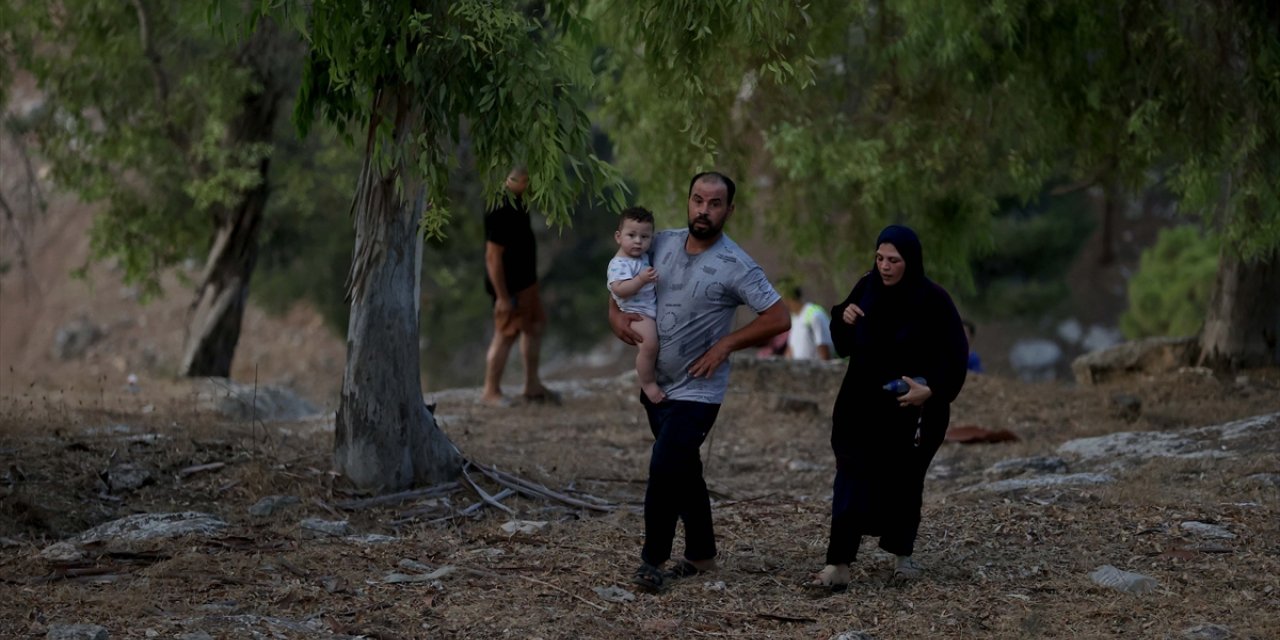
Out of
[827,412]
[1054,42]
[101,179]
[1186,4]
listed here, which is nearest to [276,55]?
[101,179]

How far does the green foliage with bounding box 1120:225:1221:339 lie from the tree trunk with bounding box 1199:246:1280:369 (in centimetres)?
1007

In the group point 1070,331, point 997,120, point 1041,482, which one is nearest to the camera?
point 1041,482

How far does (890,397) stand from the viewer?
6.34 metres

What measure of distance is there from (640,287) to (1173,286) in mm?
19858

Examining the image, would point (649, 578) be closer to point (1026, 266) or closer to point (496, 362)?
point (496, 362)

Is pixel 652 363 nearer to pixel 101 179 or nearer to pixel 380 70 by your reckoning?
pixel 380 70

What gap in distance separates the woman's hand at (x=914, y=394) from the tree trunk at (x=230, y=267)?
11.0 metres

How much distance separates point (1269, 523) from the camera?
754 centimetres

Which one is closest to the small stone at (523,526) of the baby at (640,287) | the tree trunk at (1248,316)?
the baby at (640,287)

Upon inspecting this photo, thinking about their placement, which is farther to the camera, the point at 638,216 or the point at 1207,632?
the point at 638,216

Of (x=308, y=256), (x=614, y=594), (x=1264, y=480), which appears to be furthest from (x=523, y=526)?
(x=308, y=256)

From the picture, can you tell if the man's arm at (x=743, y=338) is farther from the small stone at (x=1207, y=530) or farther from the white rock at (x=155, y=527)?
the small stone at (x=1207, y=530)

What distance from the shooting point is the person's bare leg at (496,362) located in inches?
478

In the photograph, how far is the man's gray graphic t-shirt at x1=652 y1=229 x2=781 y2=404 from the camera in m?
6.28
